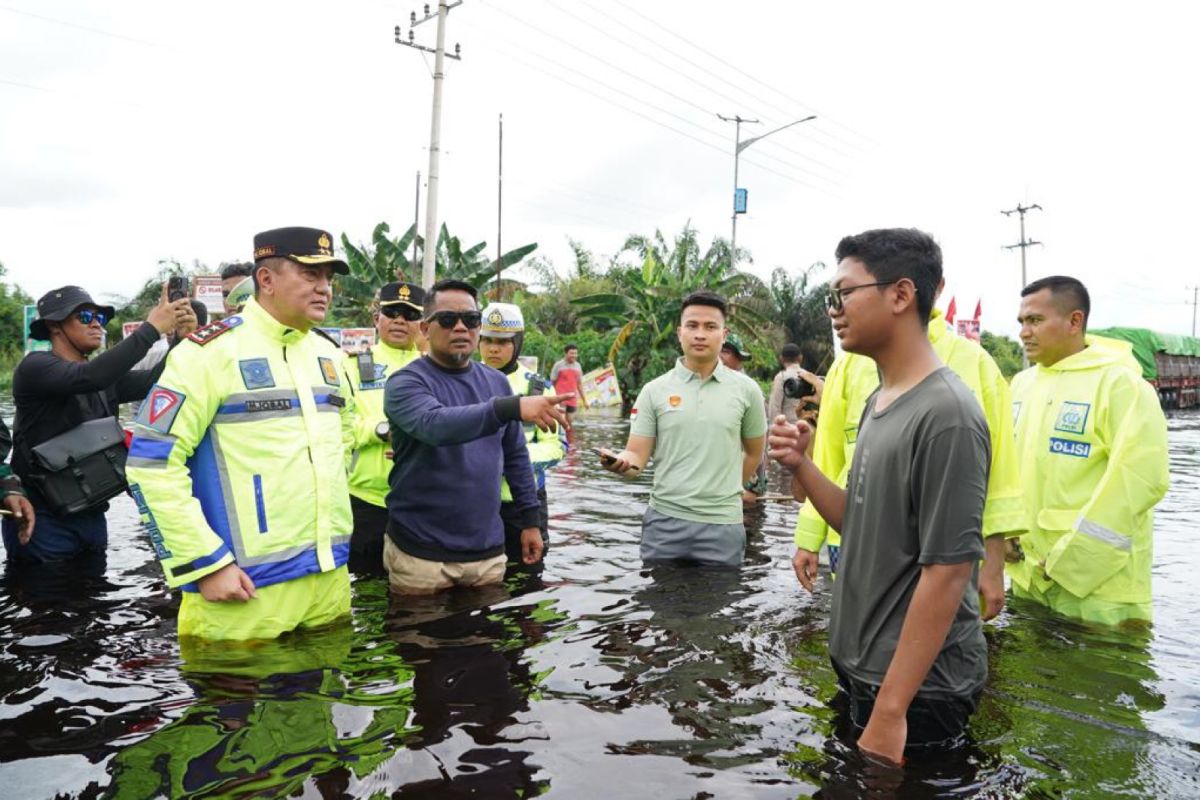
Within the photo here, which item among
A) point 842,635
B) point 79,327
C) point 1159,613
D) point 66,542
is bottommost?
point 1159,613

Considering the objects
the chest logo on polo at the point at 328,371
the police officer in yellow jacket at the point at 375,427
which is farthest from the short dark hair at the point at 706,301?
the chest logo on polo at the point at 328,371

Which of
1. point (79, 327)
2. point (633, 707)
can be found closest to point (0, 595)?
point (79, 327)

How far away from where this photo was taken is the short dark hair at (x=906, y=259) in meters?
2.74

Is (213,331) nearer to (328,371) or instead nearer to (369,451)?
(328,371)

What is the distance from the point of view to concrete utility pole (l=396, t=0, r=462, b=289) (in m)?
21.9

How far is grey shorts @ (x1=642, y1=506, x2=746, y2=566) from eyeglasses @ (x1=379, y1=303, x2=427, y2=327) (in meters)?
2.26

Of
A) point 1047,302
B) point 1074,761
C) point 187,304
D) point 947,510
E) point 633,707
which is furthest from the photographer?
point 187,304

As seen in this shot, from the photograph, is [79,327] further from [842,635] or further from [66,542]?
[842,635]

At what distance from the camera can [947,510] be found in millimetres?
2461

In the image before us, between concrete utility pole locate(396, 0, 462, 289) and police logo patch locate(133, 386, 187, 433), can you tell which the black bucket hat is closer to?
police logo patch locate(133, 386, 187, 433)

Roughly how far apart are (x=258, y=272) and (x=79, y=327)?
2.36m

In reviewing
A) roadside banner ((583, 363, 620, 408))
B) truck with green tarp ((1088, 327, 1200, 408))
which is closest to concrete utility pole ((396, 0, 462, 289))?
roadside banner ((583, 363, 620, 408))

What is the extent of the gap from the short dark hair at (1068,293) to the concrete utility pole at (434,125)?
17.7 metres

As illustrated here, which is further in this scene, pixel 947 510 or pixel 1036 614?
pixel 1036 614
